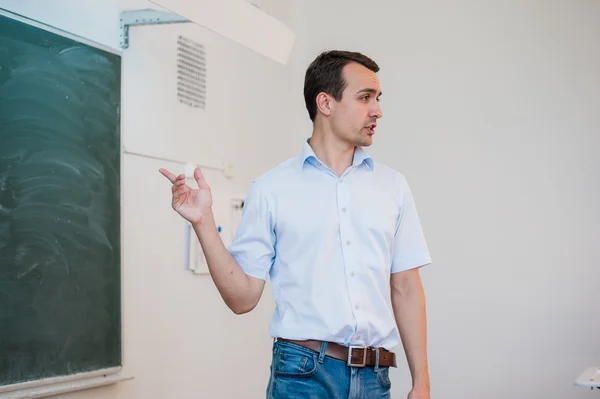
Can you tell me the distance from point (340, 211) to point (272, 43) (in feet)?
4.04

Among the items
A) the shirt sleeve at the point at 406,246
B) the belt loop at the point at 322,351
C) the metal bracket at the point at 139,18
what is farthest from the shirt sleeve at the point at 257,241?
the metal bracket at the point at 139,18

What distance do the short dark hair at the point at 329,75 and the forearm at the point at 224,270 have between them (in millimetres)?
552

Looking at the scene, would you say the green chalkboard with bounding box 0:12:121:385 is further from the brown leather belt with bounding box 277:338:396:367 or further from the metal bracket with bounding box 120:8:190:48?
the brown leather belt with bounding box 277:338:396:367

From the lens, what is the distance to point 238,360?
4.07 meters

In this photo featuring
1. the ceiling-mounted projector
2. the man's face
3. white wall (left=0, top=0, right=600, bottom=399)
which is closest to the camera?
the man's face

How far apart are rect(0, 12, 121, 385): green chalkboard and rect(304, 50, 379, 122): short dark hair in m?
1.03

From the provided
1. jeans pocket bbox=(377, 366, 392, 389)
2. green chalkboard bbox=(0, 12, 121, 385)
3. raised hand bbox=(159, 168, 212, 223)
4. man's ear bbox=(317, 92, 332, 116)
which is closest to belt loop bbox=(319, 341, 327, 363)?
jeans pocket bbox=(377, 366, 392, 389)

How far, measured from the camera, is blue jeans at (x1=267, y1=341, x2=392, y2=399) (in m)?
2.00

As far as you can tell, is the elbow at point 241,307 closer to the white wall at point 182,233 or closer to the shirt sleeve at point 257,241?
the shirt sleeve at point 257,241

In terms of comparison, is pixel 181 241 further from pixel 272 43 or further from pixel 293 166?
pixel 293 166

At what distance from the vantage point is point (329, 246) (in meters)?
2.10

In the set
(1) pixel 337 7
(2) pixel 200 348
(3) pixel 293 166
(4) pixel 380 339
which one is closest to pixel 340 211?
(3) pixel 293 166

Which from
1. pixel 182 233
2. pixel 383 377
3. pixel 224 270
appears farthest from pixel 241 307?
pixel 182 233

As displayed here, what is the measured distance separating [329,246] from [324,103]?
1.53 ft
